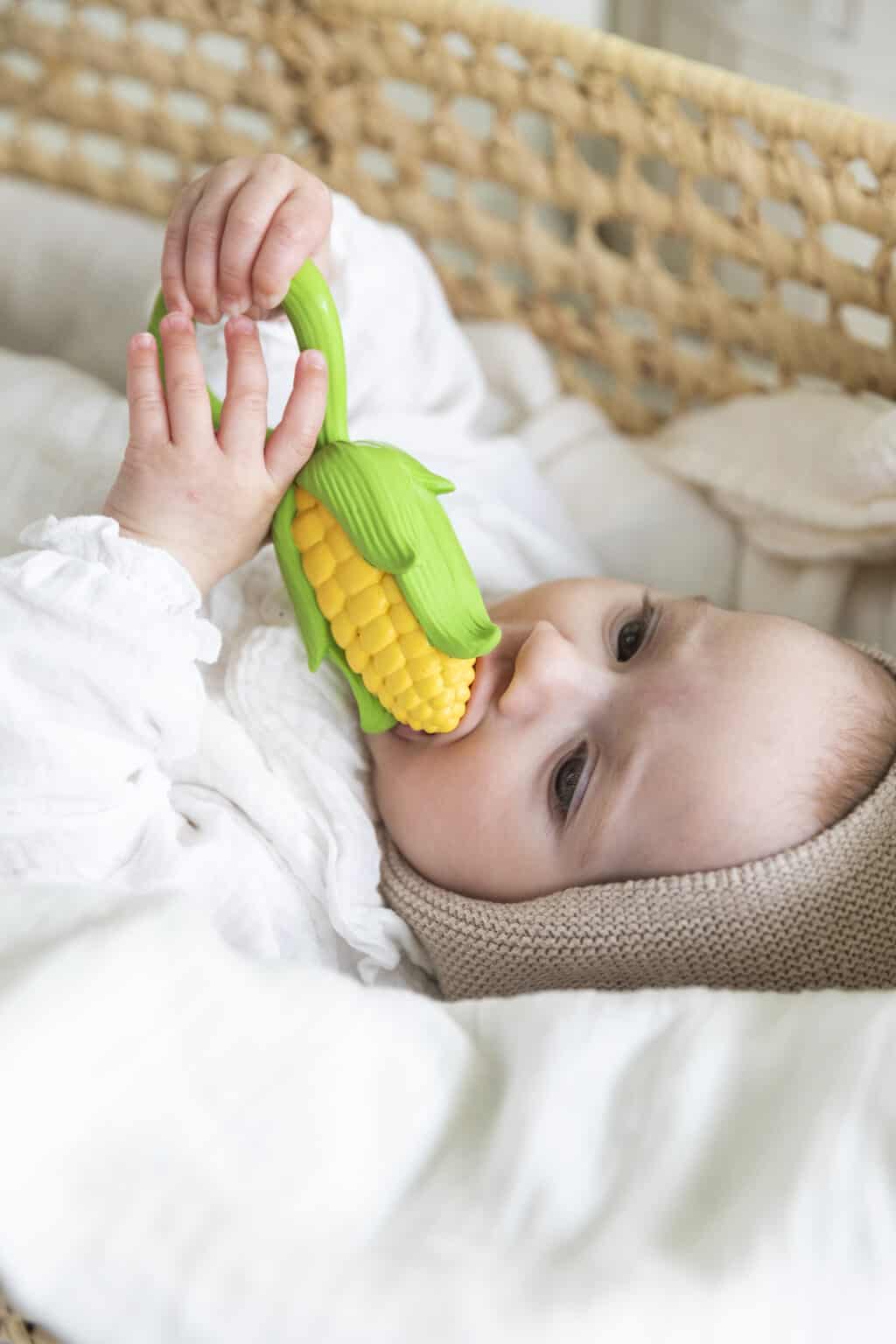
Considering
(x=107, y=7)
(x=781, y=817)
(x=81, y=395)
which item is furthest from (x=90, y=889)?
(x=107, y=7)

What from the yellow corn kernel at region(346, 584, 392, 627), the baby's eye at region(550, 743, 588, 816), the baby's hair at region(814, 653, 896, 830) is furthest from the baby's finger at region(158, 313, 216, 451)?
the baby's hair at region(814, 653, 896, 830)

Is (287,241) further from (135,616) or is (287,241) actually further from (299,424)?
(135,616)

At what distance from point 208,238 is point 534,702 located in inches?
12.0

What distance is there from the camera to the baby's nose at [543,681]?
0.69 m

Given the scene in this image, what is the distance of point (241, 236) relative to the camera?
71cm

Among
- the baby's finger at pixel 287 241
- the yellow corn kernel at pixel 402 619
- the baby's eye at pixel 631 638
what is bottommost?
the baby's eye at pixel 631 638

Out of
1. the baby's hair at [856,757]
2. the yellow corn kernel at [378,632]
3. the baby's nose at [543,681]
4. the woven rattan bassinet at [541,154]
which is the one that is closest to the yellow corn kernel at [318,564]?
the yellow corn kernel at [378,632]

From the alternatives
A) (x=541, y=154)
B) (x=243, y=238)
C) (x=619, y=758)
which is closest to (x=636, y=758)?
(x=619, y=758)

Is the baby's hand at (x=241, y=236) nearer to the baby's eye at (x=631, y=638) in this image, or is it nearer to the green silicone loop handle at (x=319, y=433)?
the green silicone loop handle at (x=319, y=433)

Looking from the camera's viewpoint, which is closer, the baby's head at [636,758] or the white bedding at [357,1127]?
the white bedding at [357,1127]

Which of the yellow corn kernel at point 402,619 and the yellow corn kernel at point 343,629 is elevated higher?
the yellow corn kernel at point 402,619

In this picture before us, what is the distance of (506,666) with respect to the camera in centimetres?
72

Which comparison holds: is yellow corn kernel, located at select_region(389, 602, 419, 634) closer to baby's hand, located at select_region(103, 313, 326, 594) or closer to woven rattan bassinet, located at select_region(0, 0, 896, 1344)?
baby's hand, located at select_region(103, 313, 326, 594)

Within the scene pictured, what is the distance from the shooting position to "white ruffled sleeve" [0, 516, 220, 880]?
0.64 meters
